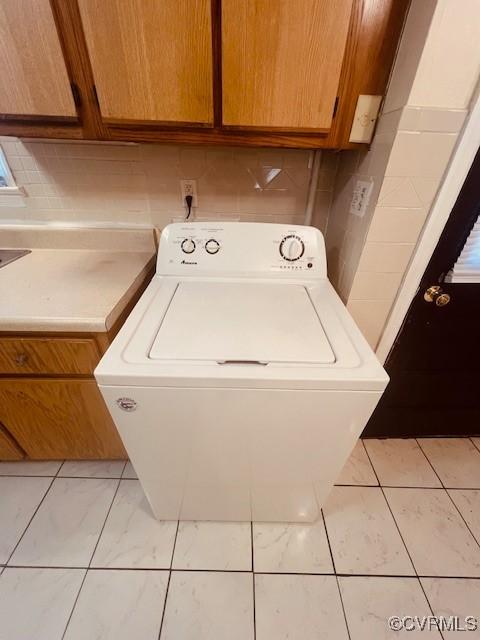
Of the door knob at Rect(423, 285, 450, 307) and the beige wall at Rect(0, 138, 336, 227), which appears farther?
the beige wall at Rect(0, 138, 336, 227)

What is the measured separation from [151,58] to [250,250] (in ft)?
2.11

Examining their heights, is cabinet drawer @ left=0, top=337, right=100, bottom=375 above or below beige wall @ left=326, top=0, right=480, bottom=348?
below

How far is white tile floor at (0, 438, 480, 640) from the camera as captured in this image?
90cm

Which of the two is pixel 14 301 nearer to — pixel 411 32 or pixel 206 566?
pixel 206 566

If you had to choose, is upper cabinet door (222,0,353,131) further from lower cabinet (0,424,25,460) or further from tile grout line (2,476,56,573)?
tile grout line (2,476,56,573)

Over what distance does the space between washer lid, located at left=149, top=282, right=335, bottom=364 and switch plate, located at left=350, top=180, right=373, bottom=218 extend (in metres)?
0.36

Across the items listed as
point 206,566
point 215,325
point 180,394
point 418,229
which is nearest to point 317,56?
point 418,229

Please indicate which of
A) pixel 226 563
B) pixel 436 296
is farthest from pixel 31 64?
pixel 226 563

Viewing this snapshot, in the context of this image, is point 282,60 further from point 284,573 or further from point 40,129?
point 284,573

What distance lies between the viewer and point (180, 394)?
25.5 inches

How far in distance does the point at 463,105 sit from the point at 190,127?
0.82 metres

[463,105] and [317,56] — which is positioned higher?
[317,56]

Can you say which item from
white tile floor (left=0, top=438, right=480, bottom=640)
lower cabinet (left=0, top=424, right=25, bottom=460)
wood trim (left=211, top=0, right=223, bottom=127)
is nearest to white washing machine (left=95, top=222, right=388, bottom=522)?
white tile floor (left=0, top=438, right=480, bottom=640)

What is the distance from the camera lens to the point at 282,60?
2.42ft
